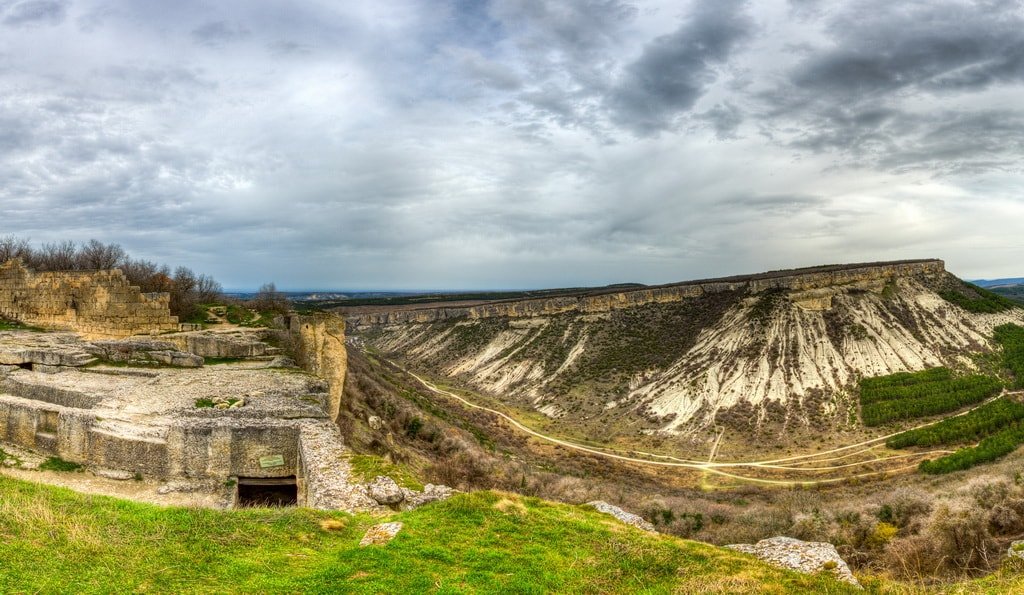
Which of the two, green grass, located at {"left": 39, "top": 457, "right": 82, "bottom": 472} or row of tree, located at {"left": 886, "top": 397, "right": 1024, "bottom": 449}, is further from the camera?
row of tree, located at {"left": 886, "top": 397, "right": 1024, "bottom": 449}

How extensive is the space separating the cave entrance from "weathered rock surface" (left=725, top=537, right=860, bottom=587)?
338 inches

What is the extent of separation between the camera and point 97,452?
1142cm

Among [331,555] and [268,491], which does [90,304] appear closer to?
[268,491]

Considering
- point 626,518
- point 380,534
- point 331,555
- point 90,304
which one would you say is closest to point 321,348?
point 90,304

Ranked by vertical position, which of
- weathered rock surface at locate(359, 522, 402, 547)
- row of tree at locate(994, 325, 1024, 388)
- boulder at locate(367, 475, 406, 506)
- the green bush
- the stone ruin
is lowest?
row of tree at locate(994, 325, 1024, 388)

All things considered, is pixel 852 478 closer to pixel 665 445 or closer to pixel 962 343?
pixel 665 445

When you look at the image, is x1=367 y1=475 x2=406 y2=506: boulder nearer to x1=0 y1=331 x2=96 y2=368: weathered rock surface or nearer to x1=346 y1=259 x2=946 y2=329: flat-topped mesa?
x1=0 y1=331 x2=96 y2=368: weathered rock surface

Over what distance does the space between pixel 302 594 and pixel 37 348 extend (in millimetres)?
16594

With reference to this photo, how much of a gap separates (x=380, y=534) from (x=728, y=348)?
49691 mm

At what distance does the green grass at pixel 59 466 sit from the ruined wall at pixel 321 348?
315 inches

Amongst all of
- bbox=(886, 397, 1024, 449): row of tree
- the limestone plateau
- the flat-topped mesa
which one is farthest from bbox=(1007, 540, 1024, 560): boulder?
the flat-topped mesa

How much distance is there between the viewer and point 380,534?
7426 millimetres

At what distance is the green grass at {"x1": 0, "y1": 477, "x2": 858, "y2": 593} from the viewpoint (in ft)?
19.1

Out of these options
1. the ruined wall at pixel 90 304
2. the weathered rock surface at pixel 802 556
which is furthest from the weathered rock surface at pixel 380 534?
the ruined wall at pixel 90 304
